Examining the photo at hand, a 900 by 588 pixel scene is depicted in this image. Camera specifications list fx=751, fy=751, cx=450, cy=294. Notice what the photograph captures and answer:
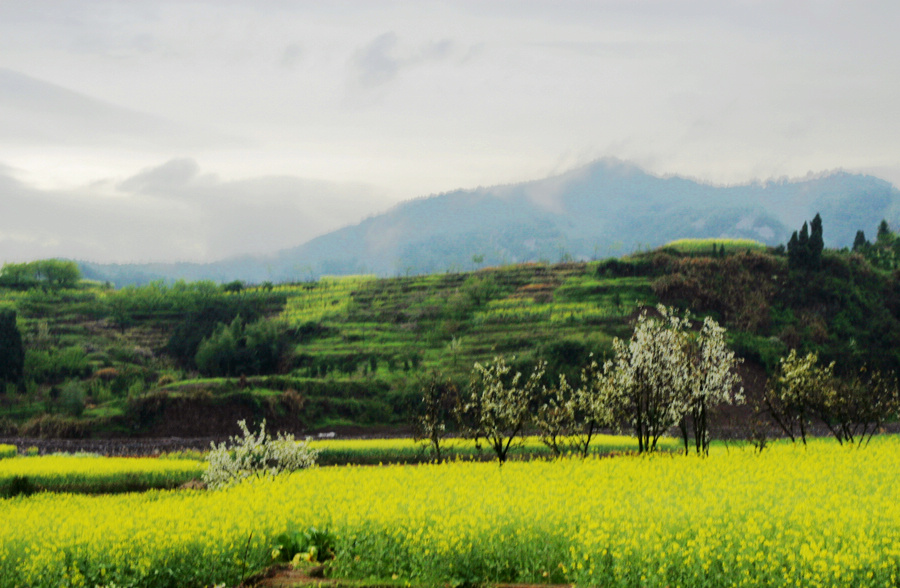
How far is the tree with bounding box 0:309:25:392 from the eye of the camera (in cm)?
7481

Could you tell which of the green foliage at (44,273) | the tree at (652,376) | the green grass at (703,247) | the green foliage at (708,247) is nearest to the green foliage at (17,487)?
the tree at (652,376)

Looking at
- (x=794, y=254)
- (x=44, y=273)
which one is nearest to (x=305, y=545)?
(x=794, y=254)

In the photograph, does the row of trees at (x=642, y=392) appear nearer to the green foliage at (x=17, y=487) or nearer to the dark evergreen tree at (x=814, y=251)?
the green foliage at (x=17, y=487)

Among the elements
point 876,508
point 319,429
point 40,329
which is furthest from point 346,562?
point 40,329

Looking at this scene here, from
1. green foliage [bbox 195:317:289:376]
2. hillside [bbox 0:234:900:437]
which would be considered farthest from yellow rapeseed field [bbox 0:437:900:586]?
green foliage [bbox 195:317:289:376]

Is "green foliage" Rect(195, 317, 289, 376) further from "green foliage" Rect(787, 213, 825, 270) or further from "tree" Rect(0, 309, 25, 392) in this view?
"green foliage" Rect(787, 213, 825, 270)

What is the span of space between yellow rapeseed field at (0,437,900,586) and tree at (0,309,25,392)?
63280 mm

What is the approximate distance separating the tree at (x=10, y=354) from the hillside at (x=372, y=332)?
131cm

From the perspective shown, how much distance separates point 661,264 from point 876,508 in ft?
262

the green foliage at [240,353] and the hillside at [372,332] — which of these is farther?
the green foliage at [240,353]

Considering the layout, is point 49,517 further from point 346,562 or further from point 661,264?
point 661,264

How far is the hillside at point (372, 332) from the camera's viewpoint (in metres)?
64.9

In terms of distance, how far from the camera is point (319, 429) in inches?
2466

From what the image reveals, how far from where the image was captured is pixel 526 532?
1363cm
